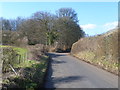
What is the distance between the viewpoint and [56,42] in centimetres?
6012

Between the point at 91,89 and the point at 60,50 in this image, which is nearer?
the point at 91,89

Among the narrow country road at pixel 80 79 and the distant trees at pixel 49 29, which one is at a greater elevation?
the distant trees at pixel 49 29

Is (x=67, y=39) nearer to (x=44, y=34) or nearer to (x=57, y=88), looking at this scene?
(x=44, y=34)

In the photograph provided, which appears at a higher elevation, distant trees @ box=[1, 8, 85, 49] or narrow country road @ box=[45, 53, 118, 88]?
distant trees @ box=[1, 8, 85, 49]

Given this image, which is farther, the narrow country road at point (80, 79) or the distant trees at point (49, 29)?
the distant trees at point (49, 29)

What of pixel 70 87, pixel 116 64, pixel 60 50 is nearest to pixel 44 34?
pixel 60 50

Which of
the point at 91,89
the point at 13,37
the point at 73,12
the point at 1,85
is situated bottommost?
the point at 91,89

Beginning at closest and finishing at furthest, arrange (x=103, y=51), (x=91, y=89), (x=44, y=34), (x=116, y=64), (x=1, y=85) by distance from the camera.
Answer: (x=1, y=85) → (x=91, y=89) → (x=116, y=64) → (x=103, y=51) → (x=44, y=34)

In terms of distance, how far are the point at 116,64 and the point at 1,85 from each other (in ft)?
39.8

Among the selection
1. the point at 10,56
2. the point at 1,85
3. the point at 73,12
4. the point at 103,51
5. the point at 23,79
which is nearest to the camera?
the point at 1,85

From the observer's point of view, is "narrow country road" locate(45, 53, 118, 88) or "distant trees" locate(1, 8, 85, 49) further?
"distant trees" locate(1, 8, 85, 49)

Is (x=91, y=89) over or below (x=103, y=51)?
below

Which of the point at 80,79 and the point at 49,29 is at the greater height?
the point at 49,29

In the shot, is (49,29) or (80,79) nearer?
(80,79)
